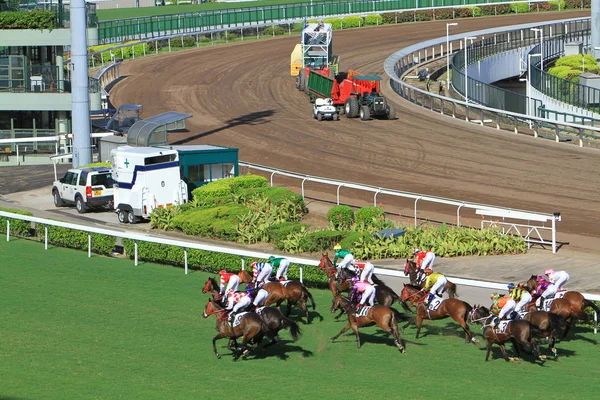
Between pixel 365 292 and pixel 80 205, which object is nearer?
pixel 365 292

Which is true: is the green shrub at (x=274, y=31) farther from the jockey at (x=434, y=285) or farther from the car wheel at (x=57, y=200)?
the jockey at (x=434, y=285)

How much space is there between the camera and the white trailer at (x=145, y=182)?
103 feet

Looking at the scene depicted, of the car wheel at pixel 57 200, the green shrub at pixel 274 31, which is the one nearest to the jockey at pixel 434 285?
the car wheel at pixel 57 200

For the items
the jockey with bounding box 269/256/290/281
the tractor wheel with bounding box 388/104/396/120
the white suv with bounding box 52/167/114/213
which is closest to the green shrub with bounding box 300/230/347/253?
the jockey with bounding box 269/256/290/281

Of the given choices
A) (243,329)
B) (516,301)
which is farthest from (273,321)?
(516,301)

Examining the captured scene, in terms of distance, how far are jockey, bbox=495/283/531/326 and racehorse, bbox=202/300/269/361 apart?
3716mm

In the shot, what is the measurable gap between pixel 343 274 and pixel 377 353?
253 centimetres

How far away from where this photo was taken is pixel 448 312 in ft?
60.2

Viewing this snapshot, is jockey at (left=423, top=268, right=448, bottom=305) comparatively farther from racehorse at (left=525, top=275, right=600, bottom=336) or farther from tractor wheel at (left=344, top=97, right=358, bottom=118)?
tractor wheel at (left=344, top=97, right=358, bottom=118)

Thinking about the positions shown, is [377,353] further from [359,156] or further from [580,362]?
[359,156]

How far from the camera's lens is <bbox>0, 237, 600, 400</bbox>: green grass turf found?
16109 mm

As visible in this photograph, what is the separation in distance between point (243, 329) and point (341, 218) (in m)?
12.0

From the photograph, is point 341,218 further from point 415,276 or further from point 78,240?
point 415,276

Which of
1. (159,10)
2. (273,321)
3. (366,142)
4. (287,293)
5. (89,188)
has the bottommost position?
(89,188)
